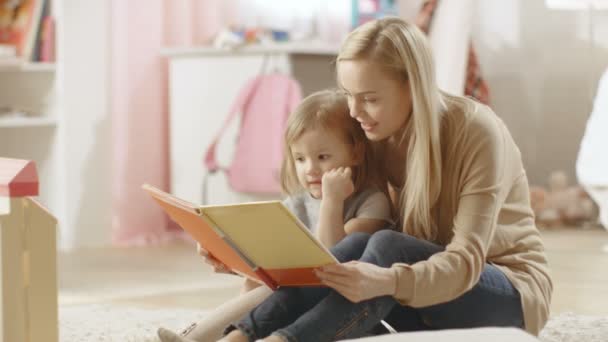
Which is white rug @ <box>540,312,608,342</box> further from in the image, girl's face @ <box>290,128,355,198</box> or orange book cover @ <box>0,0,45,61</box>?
orange book cover @ <box>0,0,45,61</box>

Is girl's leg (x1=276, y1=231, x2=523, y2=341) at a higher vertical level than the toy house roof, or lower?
lower

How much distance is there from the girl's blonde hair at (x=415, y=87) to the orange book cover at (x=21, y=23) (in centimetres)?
199

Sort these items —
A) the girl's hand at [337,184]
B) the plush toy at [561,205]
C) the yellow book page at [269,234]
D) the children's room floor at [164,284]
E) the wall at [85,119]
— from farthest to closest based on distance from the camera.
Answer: the plush toy at [561,205] → the wall at [85,119] → the children's room floor at [164,284] → the girl's hand at [337,184] → the yellow book page at [269,234]

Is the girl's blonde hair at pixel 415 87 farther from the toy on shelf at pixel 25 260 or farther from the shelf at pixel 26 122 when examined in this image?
the shelf at pixel 26 122

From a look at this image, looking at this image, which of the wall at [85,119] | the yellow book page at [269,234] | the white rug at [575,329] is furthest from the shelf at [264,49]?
the yellow book page at [269,234]

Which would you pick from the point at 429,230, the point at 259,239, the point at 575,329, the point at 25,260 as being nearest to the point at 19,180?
the point at 25,260

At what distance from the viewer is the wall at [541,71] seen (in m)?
4.02

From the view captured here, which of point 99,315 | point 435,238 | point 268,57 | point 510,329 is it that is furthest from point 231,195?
point 510,329

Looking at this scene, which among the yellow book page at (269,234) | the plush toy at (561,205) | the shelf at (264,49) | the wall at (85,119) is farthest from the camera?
the plush toy at (561,205)

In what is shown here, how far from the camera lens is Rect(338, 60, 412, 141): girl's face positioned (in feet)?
4.96

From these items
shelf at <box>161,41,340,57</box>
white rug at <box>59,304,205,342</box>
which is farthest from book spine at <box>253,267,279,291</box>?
shelf at <box>161,41,340,57</box>

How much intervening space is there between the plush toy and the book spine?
2.46m

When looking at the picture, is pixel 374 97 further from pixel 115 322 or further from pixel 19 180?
pixel 115 322

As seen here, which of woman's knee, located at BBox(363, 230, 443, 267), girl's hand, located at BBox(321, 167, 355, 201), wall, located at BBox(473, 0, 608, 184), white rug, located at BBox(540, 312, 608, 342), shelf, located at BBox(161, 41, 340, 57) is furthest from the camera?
wall, located at BBox(473, 0, 608, 184)
